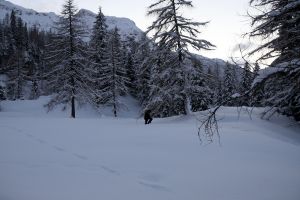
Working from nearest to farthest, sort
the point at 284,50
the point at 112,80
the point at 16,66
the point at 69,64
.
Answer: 1. the point at 284,50
2. the point at 69,64
3. the point at 112,80
4. the point at 16,66

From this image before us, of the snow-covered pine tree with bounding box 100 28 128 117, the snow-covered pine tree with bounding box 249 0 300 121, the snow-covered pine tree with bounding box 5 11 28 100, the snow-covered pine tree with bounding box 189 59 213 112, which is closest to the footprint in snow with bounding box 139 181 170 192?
the snow-covered pine tree with bounding box 249 0 300 121

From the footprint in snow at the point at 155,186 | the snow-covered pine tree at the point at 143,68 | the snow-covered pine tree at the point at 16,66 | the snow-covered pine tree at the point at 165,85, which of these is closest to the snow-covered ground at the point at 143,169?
the footprint in snow at the point at 155,186

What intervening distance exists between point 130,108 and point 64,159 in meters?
40.4

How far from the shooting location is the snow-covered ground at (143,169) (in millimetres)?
6105

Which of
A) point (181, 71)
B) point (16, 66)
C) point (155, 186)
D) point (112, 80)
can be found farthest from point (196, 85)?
point (16, 66)

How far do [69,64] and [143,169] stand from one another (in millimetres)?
23716

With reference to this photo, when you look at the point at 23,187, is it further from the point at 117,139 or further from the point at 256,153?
the point at 256,153

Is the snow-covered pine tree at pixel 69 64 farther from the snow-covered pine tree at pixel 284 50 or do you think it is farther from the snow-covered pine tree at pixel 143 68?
the snow-covered pine tree at pixel 284 50

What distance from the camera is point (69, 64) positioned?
29516 millimetres

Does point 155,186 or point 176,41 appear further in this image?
point 176,41

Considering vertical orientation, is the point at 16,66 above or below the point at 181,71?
above

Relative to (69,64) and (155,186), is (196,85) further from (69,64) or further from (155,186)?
(155,186)

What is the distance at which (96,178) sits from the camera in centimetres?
680

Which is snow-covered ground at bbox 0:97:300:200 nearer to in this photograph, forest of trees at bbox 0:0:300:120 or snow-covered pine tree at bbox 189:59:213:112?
forest of trees at bbox 0:0:300:120
